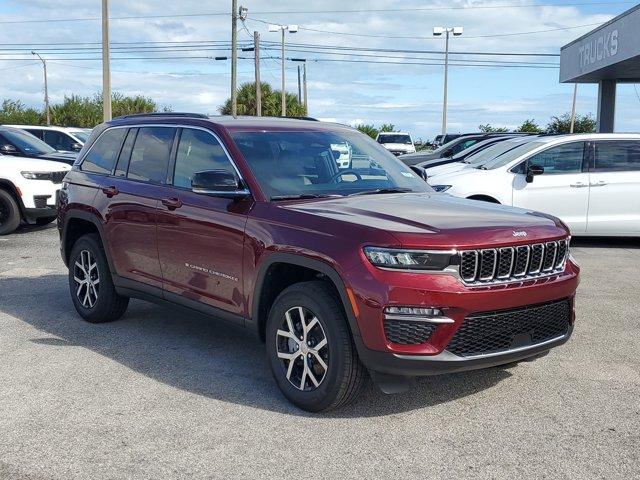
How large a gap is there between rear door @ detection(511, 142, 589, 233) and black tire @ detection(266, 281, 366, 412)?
7.28 m

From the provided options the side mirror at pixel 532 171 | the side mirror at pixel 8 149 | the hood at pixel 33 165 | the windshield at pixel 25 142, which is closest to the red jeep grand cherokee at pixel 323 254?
the side mirror at pixel 532 171

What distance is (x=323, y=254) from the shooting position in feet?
15.3

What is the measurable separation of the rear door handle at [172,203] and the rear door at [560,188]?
6.71m

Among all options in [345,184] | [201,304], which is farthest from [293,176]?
[201,304]

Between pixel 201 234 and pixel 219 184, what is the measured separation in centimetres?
55

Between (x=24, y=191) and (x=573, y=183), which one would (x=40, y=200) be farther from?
(x=573, y=183)

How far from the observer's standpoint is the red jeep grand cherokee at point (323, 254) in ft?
14.6

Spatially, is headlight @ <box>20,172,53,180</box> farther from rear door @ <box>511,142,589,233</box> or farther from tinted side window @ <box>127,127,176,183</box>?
rear door @ <box>511,142,589,233</box>

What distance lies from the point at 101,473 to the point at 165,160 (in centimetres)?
291

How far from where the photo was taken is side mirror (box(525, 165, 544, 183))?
11500 mm

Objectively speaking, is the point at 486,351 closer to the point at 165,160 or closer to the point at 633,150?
the point at 165,160

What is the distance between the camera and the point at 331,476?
3.98 metres

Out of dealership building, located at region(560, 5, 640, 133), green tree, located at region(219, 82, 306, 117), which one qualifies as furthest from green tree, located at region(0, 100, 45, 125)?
dealership building, located at region(560, 5, 640, 133)

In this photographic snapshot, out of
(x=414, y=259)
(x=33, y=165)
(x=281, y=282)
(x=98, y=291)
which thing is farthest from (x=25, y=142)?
(x=414, y=259)
